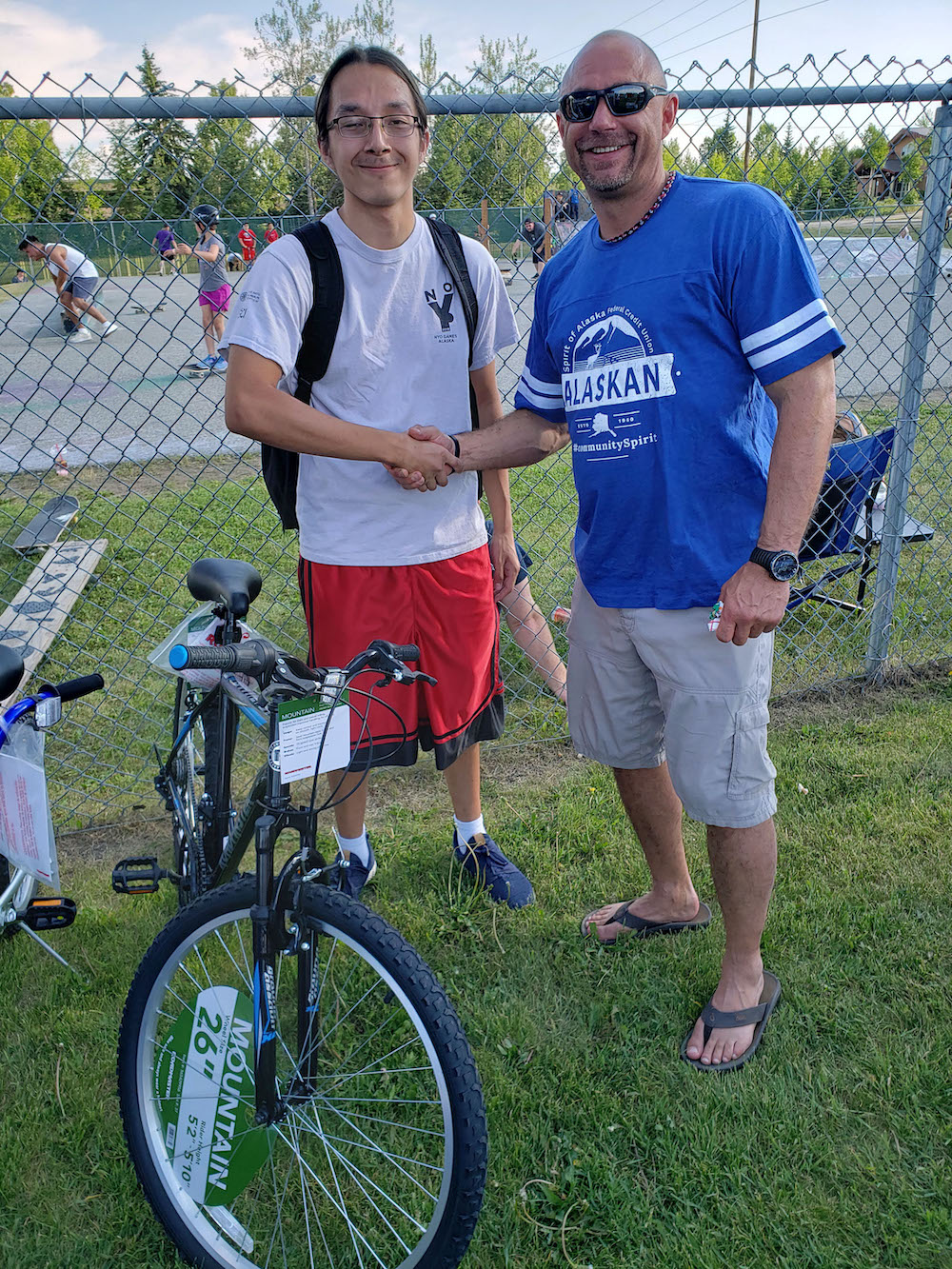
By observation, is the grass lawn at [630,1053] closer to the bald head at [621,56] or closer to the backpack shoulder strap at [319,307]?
the backpack shoulder strap at [319,307]

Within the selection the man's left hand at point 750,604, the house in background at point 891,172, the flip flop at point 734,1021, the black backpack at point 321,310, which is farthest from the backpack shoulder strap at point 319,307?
the house in background at point 891,172

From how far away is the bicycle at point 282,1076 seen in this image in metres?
1.67

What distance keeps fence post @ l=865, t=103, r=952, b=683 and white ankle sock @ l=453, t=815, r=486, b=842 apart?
2106mm

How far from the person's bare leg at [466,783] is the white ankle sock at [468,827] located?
0.04ft

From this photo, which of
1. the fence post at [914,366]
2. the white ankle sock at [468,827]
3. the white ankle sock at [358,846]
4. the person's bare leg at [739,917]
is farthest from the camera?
the fence post at [914,366]

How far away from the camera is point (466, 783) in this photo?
298 centimetres

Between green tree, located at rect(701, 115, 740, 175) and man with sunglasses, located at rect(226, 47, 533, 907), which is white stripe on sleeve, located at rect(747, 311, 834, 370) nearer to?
man with sunglasses, located at rect(226, 47, 533, 907)

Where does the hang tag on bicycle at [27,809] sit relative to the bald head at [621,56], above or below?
below

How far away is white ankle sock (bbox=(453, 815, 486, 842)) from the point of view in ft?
9.92

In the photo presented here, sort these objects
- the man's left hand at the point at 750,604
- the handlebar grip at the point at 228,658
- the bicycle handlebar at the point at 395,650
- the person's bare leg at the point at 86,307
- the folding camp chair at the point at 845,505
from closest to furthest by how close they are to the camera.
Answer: the handlebar grip at the point at 228,658
the bicycle handlebar at the point at 395,650
the man's left hand at the point at 750,604
the folding camp chair at the point at 845,505
the person's bare leg at the point at 86,307

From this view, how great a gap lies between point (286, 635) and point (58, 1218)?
9.36ft

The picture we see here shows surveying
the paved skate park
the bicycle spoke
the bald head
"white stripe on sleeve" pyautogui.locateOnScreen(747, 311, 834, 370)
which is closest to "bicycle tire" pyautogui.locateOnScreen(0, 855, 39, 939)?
the bicycle spoke

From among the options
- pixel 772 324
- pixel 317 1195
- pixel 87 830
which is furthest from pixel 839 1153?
pixel 87 830

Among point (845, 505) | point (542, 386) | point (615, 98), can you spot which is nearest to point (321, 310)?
point (542, 386)
